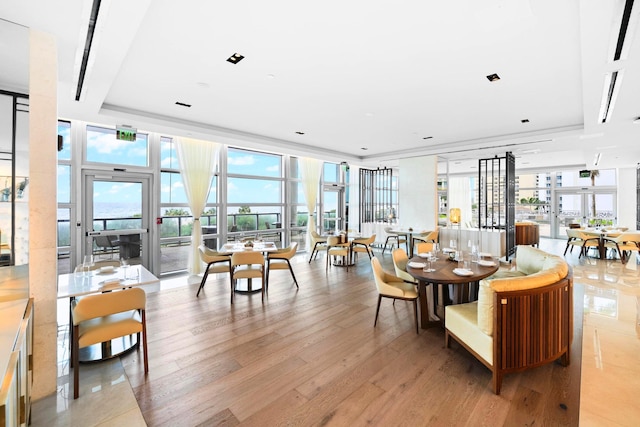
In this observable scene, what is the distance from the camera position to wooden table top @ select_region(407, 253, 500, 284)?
10.3 feet

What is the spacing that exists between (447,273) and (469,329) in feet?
2.72

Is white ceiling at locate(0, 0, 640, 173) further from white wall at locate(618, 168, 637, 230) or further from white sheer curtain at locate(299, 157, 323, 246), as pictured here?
white wall at locate(618, 168, 637, 230)

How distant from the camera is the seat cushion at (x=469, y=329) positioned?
7.88 ft

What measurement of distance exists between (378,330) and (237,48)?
3.47 meters

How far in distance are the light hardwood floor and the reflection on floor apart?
3.8 inches

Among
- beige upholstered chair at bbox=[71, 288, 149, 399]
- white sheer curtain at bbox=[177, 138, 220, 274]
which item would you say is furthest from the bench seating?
white sheer curtain at bbox=[177, 138, 220, 274]

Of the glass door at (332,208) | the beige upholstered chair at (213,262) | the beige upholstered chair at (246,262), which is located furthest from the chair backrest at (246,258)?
the glass door at (332,208)

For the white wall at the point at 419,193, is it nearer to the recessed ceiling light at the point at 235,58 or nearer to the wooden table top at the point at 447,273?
the wooden table top at the point at 447,273

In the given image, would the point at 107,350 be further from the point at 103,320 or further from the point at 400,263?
the point at 400,263

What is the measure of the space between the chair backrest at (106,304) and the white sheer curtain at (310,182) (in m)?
6.14

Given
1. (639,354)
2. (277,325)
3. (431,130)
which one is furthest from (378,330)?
(431,130)

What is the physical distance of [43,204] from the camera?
228 cm

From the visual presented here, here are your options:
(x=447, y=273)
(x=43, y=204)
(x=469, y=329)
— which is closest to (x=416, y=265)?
(x=447, y=273)

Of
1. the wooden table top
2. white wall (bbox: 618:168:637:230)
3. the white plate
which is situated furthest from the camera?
white wall (bbox: 618:168:637:230)
